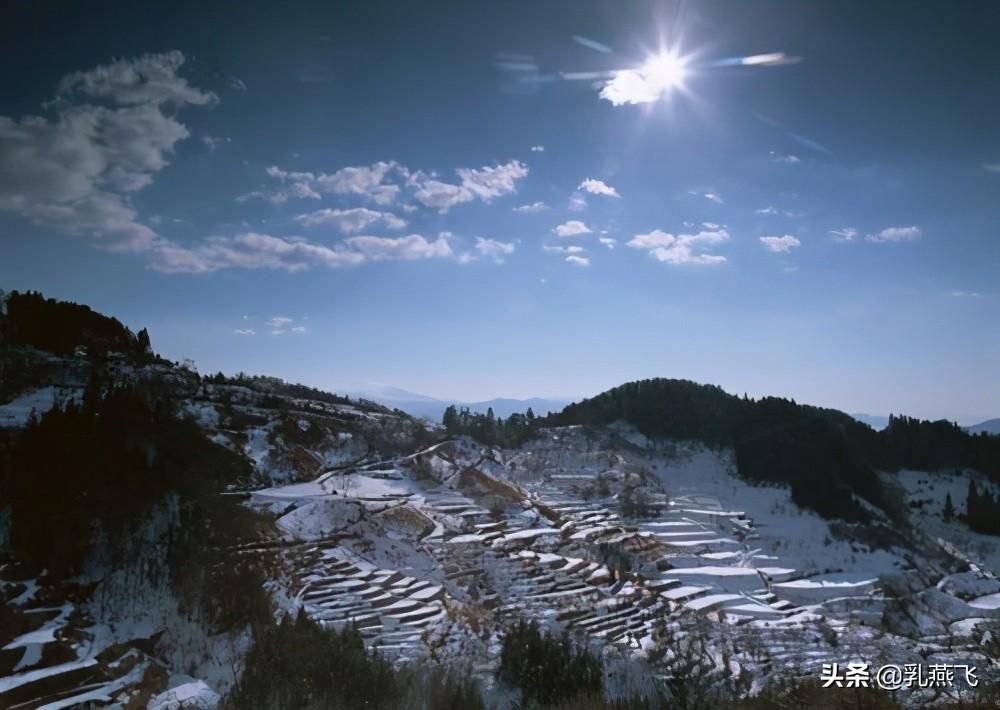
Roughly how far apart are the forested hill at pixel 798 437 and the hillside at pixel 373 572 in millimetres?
5343

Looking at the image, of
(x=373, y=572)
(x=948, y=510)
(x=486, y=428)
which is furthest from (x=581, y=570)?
(x=948, y=510)

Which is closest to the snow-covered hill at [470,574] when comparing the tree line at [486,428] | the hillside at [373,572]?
the hillside at [373,572]

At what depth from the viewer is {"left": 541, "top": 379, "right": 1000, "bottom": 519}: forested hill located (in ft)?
100

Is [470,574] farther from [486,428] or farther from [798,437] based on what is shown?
[798,437]

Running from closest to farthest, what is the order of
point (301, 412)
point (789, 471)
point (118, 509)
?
point (118, 509) < point (301, 412) < point (789, 471)

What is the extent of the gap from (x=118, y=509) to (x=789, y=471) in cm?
3142

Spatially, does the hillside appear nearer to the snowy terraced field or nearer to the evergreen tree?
the snowy terraced field

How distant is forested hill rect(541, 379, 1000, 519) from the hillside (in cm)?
534

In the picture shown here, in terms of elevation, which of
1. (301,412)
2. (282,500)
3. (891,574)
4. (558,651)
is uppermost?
(301,412)

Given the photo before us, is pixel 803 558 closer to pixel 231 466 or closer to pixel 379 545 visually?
pixel 379 545

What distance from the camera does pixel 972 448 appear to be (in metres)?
42.3

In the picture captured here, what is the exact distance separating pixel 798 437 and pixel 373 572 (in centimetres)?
3030

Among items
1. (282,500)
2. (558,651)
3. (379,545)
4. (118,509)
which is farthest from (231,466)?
(558,651)

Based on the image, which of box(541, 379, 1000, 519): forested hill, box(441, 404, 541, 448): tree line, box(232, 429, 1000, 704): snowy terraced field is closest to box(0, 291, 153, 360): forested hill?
box(232, 429, 1000, 704): snowy terraced field
